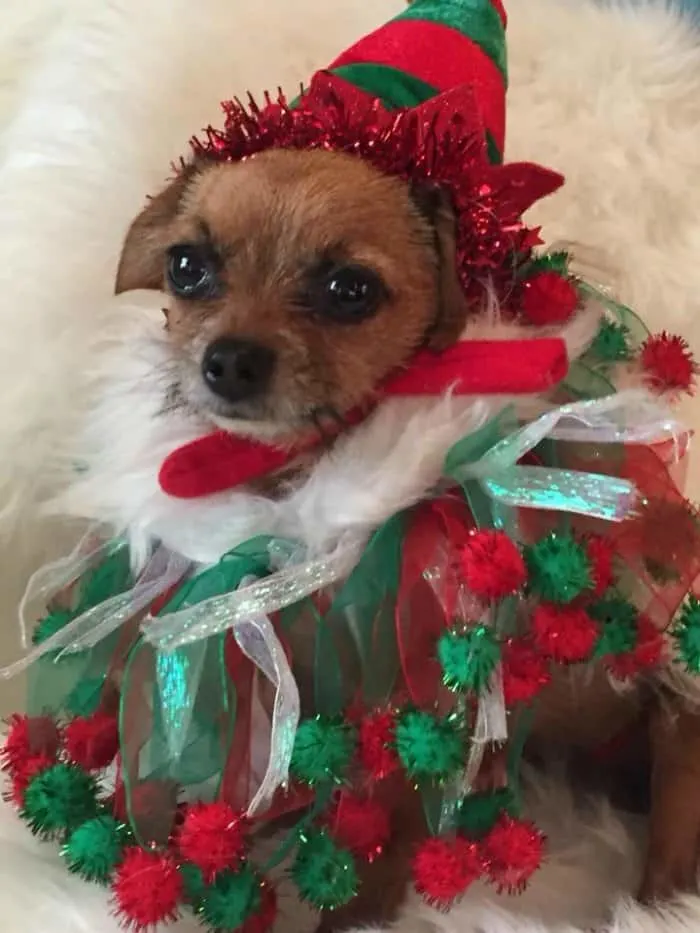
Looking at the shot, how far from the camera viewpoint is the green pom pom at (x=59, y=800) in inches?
26.6

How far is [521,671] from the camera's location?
2.08 feet

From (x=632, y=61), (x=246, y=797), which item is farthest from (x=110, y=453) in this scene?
(x=632, y=61)

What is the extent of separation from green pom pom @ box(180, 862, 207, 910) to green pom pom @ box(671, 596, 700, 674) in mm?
296

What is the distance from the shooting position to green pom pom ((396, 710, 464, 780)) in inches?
23.9

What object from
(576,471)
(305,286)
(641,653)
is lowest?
(641,653)

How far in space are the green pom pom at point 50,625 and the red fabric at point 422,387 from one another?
0.39 ft

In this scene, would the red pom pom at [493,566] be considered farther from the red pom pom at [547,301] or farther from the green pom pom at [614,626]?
the red pom pom at [547,301]

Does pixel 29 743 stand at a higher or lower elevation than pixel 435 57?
lower

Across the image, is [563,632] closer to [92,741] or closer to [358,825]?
[358,825]

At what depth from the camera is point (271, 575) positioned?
669 millimetres

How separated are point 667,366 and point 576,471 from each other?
13 cm

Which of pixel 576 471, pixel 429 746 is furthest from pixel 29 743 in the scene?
pixel 576 471

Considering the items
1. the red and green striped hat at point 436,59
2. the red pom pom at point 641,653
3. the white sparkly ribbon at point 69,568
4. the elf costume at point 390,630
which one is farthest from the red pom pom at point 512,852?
the red and green striped hat at point 436,59

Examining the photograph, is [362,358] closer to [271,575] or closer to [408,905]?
[271,575]
